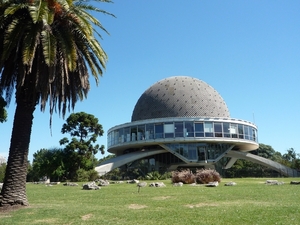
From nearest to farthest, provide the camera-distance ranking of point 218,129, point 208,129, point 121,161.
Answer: point 121,161
point 208,129
point 218,129

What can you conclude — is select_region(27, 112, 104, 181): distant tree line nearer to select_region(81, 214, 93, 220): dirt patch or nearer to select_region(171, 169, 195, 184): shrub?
select_region(171, 169, 195, 184): shrub

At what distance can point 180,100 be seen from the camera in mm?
43250

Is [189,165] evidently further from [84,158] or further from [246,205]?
[246,205]

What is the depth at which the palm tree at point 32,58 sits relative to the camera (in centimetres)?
988

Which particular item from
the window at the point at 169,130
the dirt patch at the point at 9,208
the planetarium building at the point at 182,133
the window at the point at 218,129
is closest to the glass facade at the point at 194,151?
the planetarium building at the point at 182,133

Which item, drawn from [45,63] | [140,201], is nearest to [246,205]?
[140,201]

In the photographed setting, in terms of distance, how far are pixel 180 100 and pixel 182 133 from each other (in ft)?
20.2

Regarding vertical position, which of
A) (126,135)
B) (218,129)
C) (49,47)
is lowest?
(49,47)

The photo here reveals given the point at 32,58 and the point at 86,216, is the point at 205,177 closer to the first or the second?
the point at 86,216

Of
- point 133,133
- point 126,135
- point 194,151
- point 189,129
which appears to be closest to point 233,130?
point 194,151

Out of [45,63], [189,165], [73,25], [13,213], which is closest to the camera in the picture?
[13,213]

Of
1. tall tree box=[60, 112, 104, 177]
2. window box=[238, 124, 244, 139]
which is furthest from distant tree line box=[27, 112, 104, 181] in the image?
window box=[238, 124, 244, 139]

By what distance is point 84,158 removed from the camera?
31.4 meters

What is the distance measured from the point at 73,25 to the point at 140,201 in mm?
6696
